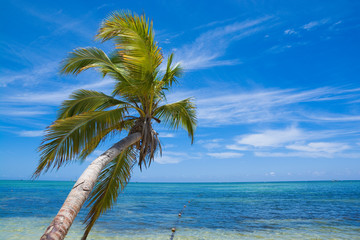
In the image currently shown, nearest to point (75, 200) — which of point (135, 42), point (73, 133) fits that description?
point (73, 133)

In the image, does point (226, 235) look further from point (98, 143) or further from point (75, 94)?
point (75, 94)

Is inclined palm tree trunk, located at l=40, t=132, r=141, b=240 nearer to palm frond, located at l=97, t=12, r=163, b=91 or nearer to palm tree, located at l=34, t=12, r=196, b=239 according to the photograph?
palm tree, located at l=34, t=12, r=196, b=239

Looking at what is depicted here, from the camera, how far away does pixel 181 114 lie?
726 centimetres

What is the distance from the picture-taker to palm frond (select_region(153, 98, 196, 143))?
6.91 m

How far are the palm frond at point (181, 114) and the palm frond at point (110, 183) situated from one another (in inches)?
54.8

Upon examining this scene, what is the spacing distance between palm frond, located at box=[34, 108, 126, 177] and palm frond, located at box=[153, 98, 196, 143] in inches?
62.2

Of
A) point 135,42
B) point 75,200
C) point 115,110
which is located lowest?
point 75,200

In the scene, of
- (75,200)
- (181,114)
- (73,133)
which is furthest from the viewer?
(181,114)

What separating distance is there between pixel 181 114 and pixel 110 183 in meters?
2.68

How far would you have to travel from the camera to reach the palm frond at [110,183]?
19.8ft

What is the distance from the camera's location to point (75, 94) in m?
5.84

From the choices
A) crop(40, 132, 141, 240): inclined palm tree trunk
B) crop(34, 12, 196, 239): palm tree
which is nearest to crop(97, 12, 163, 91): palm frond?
crop(34, 12, 196, 239): palm tree

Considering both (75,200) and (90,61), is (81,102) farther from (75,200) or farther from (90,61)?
(75,200)

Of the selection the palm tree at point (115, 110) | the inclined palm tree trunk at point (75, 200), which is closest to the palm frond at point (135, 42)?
the palm tree at point (115, 110)
